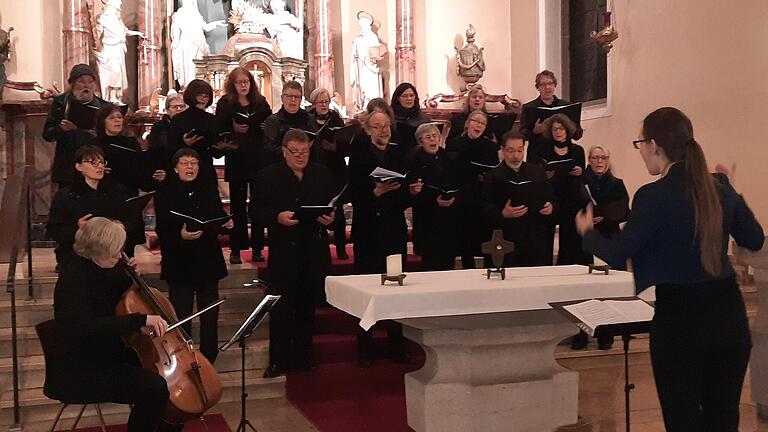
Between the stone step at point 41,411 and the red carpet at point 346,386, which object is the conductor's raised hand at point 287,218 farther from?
the stone step at point 41,411

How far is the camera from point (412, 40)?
12391 millimetres

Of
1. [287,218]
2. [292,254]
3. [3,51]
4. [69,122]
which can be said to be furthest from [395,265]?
[3,51]

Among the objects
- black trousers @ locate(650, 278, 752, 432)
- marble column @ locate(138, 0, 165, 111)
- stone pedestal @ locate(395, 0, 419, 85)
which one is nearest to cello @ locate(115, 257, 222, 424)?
black trousers @ locate(650, 278, 752, 432)

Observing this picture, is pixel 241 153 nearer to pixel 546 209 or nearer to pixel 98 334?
pixel 546 209

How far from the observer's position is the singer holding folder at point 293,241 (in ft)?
17.9

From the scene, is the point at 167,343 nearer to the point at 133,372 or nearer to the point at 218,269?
the point at 133,372

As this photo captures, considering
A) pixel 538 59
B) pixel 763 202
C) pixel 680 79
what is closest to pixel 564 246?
pixel 763 202

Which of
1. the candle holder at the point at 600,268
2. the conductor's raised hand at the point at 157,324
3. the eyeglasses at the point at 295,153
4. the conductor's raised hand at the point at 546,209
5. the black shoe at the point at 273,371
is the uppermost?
the eyeglasses at the point at 295,153

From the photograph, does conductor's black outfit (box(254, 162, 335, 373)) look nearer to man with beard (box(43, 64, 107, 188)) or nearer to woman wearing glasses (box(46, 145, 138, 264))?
woman wearing glasses (box(46, 145, 138, 264))

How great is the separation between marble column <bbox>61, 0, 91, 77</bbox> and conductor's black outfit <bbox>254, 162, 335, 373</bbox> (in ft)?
20.8

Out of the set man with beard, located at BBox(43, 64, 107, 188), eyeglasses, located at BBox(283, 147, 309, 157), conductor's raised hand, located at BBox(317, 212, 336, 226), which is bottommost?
conductor's raised hand, located at BBox(317, 212, 336, 226)

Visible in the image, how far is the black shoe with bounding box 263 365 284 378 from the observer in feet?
18.0

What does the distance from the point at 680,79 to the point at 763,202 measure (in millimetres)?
1804

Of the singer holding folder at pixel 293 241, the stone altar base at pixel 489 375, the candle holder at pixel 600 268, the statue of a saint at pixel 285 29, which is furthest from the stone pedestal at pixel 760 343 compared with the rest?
the statue of a saint at pixel 285 29
